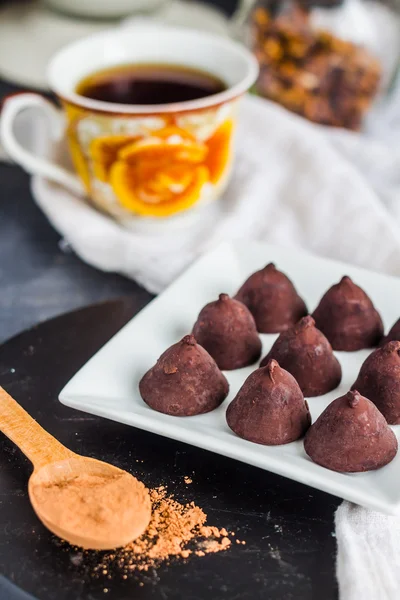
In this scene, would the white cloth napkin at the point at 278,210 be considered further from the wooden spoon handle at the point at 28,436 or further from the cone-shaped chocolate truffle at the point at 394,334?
the wooden spoon handle at the point at 28,436

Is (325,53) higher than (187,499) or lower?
higher

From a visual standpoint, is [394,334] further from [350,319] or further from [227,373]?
[227,373]

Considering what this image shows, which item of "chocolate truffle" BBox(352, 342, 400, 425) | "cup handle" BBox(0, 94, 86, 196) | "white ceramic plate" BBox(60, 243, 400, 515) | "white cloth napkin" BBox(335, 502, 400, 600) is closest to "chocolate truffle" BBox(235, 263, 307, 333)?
"white ceramic plate" BBox(60, 243, 400, 515)

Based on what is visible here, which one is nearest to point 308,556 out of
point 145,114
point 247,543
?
point 247,543

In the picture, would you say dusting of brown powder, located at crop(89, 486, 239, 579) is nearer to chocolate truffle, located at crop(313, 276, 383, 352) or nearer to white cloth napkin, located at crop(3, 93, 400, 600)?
chocolate truffle, located at crop(313, 276, 383, 352)

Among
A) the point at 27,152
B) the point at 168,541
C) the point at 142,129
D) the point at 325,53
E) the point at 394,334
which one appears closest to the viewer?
the point at 168,541

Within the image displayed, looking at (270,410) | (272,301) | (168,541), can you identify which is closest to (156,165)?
(272,301)
